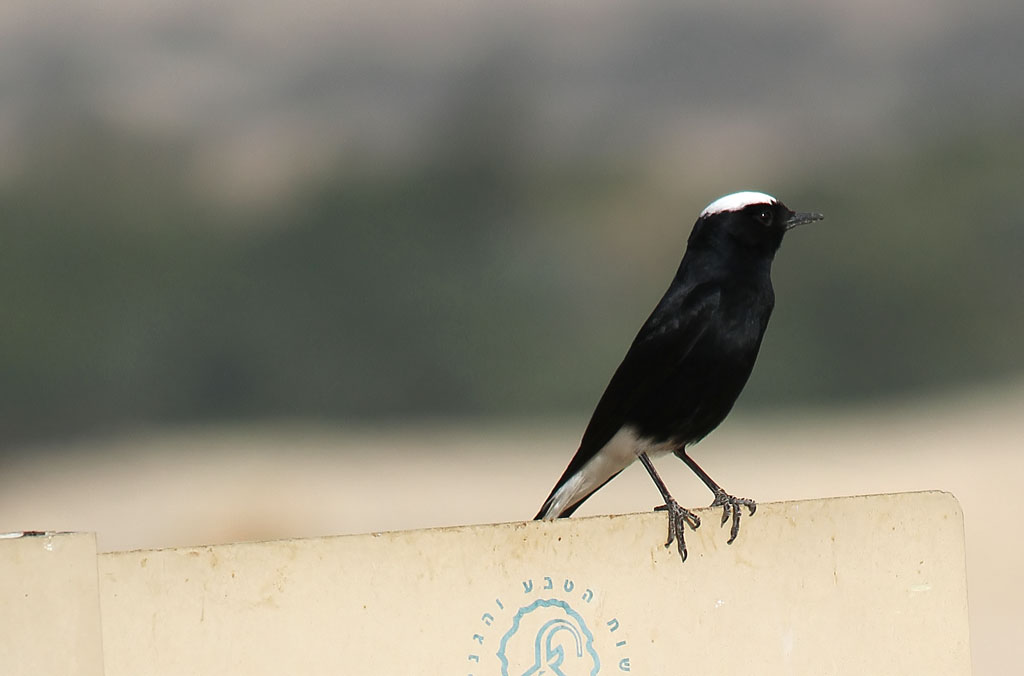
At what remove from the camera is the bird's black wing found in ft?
17.0

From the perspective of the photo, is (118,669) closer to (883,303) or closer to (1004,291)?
(883,303)

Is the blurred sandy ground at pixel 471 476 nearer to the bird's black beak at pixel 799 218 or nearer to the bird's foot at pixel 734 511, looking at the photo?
the bird's black beak at pixel 799 218

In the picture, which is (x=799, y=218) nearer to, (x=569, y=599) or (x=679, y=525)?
(x=679, y=525)

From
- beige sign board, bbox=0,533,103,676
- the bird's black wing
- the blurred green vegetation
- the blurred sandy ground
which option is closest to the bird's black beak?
the bird's black wing

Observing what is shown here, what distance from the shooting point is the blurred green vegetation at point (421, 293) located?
2658 cm

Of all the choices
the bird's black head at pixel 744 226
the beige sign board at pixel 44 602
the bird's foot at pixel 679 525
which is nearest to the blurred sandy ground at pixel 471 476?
the bird's black head at pixel 744 226

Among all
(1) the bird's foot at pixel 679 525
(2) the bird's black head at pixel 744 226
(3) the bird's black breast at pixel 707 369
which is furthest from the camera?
(2) the bird's black head at pixel 744 226

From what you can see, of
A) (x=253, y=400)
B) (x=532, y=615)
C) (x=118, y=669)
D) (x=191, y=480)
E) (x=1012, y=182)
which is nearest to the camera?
(x=118, y=669)

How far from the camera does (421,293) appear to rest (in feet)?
95.6

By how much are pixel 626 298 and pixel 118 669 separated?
26.8 meters

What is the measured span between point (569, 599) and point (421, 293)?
84.9 ft

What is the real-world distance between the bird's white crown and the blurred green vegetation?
2060 cm

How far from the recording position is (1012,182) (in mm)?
30688

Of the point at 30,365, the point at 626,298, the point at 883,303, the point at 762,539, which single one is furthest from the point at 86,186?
the point at 762,539
